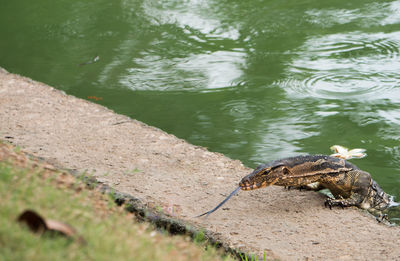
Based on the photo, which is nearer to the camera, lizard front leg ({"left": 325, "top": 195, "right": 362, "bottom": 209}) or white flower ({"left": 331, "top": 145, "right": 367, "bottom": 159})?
lizard front leg ({"left": 325, "top": 195, "right": 362, "bottom": 209})

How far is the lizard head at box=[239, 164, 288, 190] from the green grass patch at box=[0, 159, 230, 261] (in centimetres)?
102

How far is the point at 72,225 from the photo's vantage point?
316cm

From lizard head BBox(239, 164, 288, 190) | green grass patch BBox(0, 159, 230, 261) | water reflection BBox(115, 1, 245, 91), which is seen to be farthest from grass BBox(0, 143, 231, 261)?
water reflection BBox(115, 1, 245, 91)

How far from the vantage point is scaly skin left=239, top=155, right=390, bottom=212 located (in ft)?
15.8

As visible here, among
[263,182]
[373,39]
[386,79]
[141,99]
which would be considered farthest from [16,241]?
[373,39]

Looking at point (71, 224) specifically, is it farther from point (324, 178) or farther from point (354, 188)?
point (354, 188)

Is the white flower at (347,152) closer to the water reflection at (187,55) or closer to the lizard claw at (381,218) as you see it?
the lizard claw at (381,218)

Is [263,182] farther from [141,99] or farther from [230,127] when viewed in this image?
[141,99]

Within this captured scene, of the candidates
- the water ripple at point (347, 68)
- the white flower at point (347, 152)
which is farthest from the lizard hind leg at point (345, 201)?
the water ripple at point (347, 68)

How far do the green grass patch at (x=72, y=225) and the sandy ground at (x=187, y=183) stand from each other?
0.86m

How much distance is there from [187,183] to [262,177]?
0.80 metres

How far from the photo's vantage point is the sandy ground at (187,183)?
4458mm

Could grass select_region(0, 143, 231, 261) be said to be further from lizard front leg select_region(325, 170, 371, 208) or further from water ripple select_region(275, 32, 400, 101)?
water ripple select_region(275, 32, 400, 101)

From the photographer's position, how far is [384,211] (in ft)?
17.0
